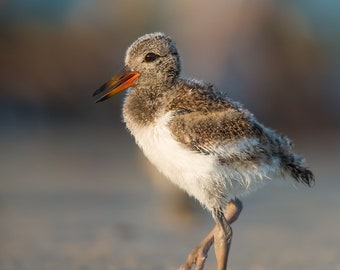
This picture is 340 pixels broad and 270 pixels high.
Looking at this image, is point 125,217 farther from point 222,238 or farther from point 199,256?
point 222,238

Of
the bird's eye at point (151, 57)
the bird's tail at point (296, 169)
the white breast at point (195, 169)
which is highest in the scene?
the bird's eye at point (151, 57)

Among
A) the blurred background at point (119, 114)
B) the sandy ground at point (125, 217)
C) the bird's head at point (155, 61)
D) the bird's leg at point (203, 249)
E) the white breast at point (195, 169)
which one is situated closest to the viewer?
the white breast at point (195, 169)

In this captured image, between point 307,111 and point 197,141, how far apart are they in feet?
35.0

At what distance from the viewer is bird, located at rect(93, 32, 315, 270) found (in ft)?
17.0

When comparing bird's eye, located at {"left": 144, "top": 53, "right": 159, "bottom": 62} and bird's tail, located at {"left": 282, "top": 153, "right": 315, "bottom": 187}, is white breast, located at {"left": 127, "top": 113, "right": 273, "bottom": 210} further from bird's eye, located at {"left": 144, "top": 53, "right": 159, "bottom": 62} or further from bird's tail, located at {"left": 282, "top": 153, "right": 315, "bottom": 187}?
bird's eye, located at {"left": 144, "top": 53, "right": 159, "bottom": 62}

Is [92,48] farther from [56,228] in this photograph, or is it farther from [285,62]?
[56,228]

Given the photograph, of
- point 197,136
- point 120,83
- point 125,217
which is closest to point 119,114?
point 125,217

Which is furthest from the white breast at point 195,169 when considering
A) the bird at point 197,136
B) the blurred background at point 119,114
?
the blurred background at point 119,114

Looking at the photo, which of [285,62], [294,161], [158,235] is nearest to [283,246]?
[158,235]

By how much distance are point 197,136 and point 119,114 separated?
1013 cm

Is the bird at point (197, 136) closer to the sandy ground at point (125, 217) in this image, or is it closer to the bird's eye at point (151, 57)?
the bird's eye at point (151, 57)

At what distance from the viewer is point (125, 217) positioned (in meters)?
9.69

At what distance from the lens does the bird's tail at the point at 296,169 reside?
541 cm

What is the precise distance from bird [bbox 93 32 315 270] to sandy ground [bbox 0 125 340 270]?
1952 millimetres
